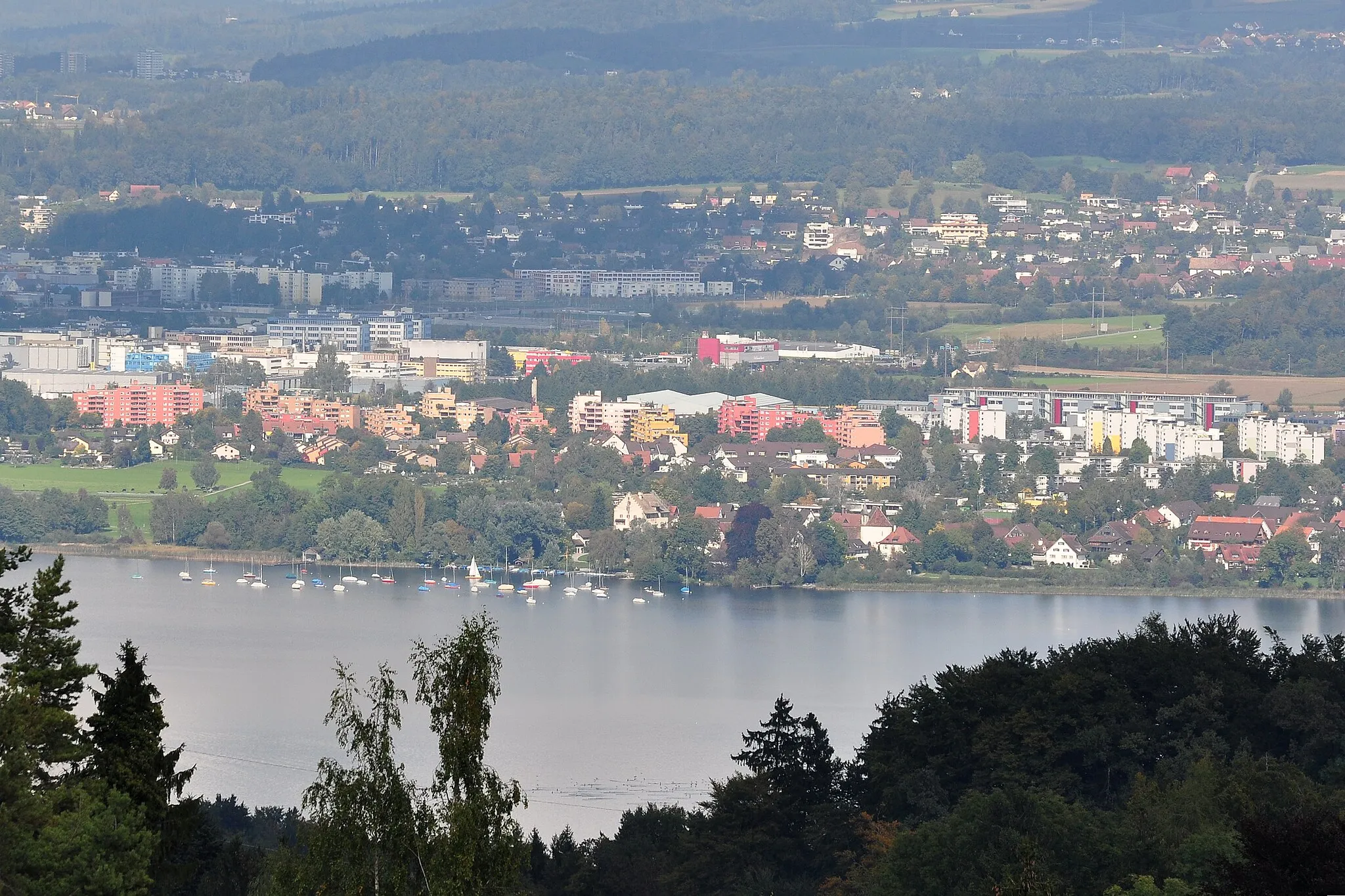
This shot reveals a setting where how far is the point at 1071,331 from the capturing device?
32.8m

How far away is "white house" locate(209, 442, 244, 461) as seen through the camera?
25109 mm

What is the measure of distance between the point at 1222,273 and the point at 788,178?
10078 mm

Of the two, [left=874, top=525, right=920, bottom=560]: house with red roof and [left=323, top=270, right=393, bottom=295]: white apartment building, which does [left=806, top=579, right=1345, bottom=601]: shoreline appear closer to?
[left=874, top=525, right=920, bottom=560]: house with red roof

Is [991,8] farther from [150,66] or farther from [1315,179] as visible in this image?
[150,66]

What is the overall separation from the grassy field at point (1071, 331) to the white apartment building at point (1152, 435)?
16.7 feet

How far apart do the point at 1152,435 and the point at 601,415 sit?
5.34 m

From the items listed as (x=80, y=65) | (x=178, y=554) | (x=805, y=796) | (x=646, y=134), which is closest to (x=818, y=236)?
(x=646, y=134)

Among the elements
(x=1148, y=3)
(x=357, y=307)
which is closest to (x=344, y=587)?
(x=357, y=307)

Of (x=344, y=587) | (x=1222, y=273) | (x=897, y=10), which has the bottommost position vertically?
(x=344, y=587)

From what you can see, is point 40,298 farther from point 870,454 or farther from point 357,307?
point 870,454

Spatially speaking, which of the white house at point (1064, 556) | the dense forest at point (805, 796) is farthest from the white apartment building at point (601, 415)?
the dense forest at point (805, 796)

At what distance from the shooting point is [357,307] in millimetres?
39031

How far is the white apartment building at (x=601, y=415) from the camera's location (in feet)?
89.5

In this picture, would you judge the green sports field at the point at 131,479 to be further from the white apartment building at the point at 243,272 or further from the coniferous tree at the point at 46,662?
the coniferous tree at the point at 46,662
